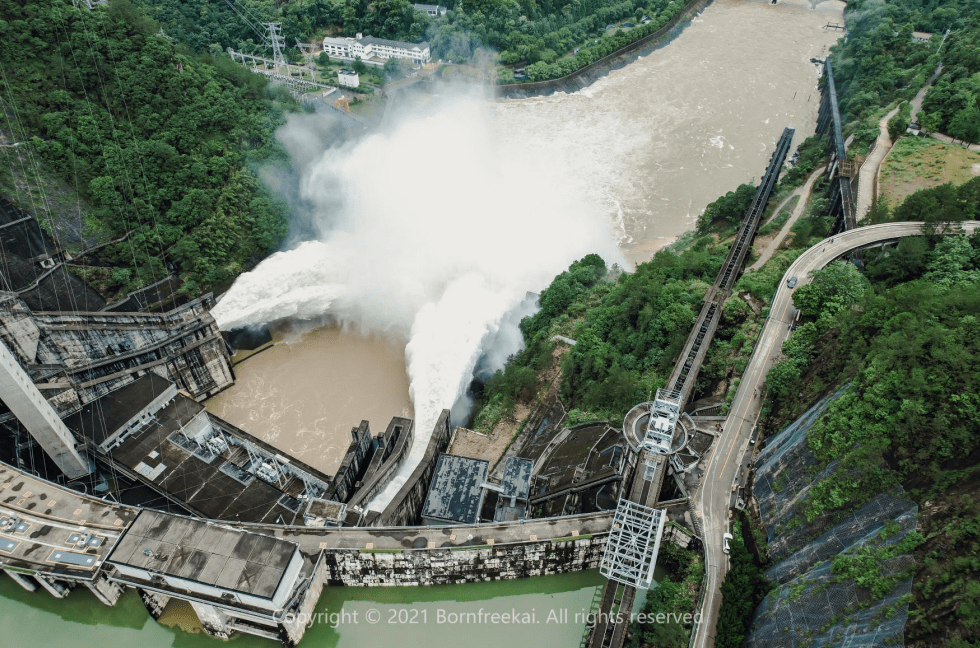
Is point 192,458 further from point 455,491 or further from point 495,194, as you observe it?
point 495,194

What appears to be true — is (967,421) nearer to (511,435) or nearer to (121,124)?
(511,435)

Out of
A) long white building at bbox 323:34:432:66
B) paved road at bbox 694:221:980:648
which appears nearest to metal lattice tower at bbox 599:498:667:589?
paved road at bbox 694:221:980:648

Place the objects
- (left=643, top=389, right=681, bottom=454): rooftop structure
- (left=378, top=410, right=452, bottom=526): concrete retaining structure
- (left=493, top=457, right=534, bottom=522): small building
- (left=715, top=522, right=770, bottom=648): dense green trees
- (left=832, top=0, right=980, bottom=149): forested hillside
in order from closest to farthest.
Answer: (left=715, top=522, right=770, bottom=648): dense green trees, (left=643, top=389, right=681, bottom=454): rooftop structure, (left=378, top=410, right=452, bottom=526): concrete retaining structure, (left=493, top=457, right=534, bottom=522): small building, (left=832, top=0, right=980, bottom=149): forested hillside

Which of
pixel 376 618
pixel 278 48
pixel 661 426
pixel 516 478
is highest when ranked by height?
pixel 278 48

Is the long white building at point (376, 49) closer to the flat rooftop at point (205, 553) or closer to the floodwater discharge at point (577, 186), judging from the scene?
the floodwater discharge at point (577, 186)

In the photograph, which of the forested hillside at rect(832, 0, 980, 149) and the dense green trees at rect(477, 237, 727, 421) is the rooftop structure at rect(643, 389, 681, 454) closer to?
the dense green trees at rect(477, 237, 727, 421)

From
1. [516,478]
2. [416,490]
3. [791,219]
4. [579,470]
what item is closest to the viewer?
[516,478]

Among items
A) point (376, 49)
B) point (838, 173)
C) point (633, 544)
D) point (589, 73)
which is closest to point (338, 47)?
point (376, 49)
